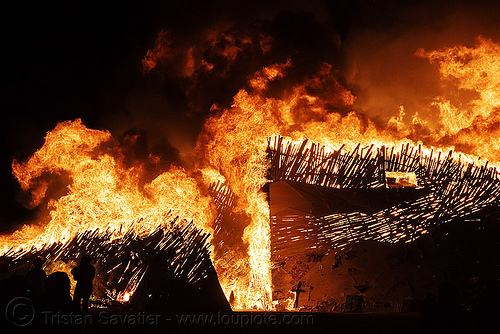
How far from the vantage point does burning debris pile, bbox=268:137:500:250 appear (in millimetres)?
14734

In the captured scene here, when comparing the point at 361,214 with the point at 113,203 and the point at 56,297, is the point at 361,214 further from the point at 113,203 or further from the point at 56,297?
the point at 56,297

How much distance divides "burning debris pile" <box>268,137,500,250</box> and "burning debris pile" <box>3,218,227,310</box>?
10.1 ft

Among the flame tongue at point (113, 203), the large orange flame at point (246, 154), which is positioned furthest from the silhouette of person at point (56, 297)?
the flame tongue at point (113, 203)

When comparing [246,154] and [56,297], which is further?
[246,154]

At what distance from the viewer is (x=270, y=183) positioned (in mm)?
15875

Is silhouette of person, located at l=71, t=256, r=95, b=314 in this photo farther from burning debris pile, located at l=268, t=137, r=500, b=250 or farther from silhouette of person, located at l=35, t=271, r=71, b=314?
burning debris pile, located at l=268, t=137, r=500, b=250

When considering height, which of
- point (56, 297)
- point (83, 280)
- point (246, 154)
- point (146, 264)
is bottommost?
point (56, 297)

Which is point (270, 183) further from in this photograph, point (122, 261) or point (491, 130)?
point (491, 130)

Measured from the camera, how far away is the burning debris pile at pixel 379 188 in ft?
48.3

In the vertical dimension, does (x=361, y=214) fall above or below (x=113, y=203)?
below

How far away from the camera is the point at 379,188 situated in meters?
15.7

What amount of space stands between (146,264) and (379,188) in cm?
863

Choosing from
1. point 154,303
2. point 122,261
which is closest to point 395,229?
point 154,303

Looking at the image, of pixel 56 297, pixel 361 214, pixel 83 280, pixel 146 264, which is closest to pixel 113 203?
pixel 146 264
